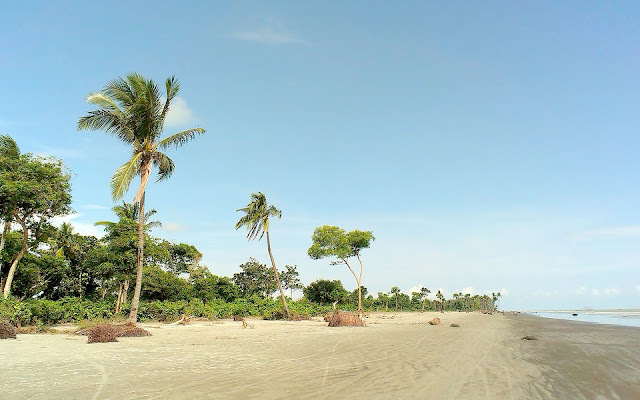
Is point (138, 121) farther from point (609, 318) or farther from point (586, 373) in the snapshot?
point (609, 318)

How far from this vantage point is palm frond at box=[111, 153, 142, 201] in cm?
1886

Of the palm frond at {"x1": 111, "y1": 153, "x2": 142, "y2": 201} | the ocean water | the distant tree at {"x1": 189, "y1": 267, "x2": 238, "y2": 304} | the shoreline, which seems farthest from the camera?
the distant tree at {"x1": 189, "y1": 267, "x2": 238, "y2": 304}

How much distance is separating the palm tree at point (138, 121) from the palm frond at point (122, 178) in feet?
0.17

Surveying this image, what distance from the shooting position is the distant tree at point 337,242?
55781 millimetres

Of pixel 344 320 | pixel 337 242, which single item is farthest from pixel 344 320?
pixel 337 242

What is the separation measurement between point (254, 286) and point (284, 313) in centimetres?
2854

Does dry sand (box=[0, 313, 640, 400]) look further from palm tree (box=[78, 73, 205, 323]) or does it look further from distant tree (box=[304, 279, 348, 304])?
distant tree (box=[304, 279, 348, 304])

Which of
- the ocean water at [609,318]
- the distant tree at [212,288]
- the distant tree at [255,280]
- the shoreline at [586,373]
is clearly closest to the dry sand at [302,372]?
the shoreline at [586,373]

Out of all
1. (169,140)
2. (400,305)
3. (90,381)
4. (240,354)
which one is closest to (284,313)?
(169,140)

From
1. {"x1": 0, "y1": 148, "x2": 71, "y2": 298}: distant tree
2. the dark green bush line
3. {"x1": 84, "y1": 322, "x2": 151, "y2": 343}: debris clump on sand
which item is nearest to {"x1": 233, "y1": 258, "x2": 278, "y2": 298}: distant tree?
the dark green bush line

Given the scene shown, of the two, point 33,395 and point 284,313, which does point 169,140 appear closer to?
point 33,395

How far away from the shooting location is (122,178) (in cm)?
1905

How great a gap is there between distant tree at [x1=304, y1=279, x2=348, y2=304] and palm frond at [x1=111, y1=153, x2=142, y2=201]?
4887cm

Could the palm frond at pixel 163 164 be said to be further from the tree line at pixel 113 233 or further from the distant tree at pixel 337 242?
the distant tree at pixel 337 242
